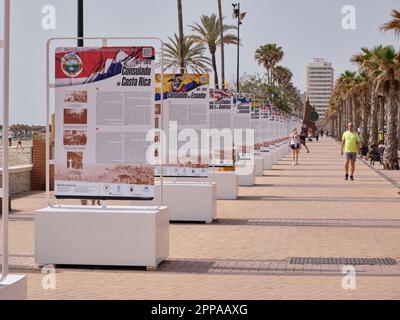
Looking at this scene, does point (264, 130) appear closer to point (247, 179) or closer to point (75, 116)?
point (247, 179)

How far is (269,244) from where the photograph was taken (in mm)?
13688

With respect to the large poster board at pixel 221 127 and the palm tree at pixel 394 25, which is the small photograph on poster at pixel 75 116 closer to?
the large poster board at pixel 221 127

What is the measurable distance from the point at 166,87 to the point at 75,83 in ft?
18.7

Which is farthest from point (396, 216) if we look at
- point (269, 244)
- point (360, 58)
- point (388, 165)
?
point (360, 58)

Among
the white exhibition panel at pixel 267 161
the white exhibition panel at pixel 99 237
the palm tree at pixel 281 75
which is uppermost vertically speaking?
the palm tree at pixel 281 75

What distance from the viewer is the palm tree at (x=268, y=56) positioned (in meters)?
111

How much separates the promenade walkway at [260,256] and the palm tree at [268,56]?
295 feet

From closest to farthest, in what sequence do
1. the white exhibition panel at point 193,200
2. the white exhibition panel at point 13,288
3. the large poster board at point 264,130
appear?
the white exhibition panel at point 13,288 < the white exhibition panel at point 193,200 < the large poster board at point 264,130

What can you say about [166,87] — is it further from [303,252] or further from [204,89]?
[303,252]

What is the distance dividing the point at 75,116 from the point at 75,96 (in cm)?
→ 25

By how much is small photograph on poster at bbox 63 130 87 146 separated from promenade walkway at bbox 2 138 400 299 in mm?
1587

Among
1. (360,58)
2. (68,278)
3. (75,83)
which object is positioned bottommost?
(68,278)

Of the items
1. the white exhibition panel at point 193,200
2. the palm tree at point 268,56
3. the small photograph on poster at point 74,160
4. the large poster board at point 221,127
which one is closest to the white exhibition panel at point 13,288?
the small photograph on poster at point 74,160
